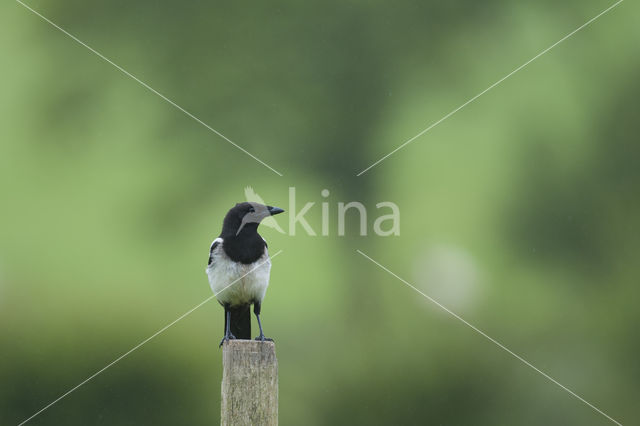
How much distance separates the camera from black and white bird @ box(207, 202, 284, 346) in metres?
4.52

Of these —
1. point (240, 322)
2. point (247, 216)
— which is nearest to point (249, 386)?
point (247, 216)

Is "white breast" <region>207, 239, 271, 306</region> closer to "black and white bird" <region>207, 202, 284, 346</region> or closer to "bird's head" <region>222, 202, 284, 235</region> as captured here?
"black and white bird" <region>207, 202, 284, 346</region>

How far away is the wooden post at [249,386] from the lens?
2.80 meters

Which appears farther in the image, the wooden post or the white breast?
the white breast

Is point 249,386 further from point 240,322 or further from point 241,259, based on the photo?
point 240,322

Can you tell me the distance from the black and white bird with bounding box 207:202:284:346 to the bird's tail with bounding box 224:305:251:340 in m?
0.15

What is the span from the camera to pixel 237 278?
178 inches

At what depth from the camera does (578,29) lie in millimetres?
9703

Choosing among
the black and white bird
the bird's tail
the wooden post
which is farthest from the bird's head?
the wooden post

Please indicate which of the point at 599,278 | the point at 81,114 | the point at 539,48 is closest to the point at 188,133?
the point at 81,114

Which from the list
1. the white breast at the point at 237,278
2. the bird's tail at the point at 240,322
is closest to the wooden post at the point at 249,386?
the white breast at the point at 237,278

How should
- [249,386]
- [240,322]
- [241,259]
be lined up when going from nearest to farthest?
[249,386], [241,259], [240,322]

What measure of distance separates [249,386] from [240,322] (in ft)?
6.90

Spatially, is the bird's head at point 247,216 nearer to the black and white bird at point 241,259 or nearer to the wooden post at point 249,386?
the black and white bird at point 241,259
